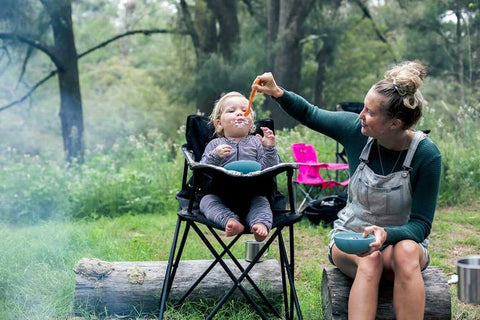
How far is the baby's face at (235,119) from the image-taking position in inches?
110

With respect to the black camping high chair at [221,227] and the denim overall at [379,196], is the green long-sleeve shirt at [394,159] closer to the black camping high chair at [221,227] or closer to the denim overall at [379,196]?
the denim overall at [379,196]

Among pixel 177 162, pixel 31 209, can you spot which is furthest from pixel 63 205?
pixel 177 162

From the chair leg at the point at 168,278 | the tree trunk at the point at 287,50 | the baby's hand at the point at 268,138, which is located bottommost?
the chair leg at the point at 168,278

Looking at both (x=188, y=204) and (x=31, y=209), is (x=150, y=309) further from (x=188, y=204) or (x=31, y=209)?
(x=31, y=209)

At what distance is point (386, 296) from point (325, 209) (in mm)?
2224

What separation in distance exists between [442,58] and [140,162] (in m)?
8.92

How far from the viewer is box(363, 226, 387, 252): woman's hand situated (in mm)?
2045

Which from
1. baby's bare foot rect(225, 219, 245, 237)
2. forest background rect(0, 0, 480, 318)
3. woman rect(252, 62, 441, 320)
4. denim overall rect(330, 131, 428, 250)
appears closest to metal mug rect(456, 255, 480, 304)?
woman rect(252, 62, 441, 320)

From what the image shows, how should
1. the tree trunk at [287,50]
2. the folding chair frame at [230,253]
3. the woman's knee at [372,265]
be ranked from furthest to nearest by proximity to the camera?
the tree trunk at [287,50], the folding chair frame at [230,253], the woman's knee at [372,265]

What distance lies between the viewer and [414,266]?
6.92 ft

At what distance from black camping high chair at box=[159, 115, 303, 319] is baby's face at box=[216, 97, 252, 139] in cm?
16

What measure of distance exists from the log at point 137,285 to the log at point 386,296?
48cm

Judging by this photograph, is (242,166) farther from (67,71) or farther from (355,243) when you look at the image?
(67,71)

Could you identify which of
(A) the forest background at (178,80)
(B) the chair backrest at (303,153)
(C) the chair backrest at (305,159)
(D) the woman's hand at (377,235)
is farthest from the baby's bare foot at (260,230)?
(B) the chair backrest at (303,153)
